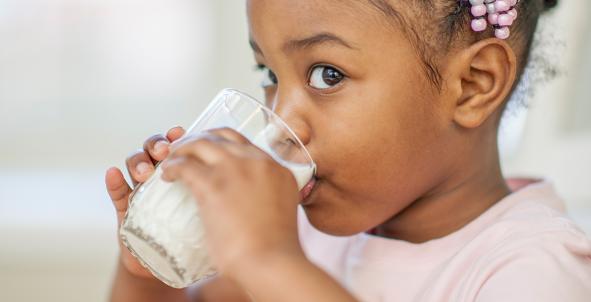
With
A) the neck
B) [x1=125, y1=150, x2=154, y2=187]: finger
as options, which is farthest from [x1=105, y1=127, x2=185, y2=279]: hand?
the neck

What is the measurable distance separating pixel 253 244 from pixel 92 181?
50.1 inches

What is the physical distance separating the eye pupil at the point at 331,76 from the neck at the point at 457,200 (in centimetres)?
22

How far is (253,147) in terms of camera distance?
2.50ft

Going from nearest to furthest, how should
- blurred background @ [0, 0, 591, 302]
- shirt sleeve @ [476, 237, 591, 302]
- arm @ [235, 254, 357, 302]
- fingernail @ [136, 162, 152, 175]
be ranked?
arm @ [235, 254, 357, 302], shirt sleeve @ [476, 237, 591, 302], fingernail @ [136, 162, 152, 175], blurred background @ [0, 0, 591, 302]

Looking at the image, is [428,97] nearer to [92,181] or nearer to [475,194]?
[475,194]

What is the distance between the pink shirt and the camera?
0.83 m

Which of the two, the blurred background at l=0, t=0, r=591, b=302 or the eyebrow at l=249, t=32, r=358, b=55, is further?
the blurred background at l=0, t=0, r=591, b=302

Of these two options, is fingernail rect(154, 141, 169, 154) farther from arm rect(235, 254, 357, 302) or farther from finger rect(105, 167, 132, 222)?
arm rect(235, 254, 357, 302)

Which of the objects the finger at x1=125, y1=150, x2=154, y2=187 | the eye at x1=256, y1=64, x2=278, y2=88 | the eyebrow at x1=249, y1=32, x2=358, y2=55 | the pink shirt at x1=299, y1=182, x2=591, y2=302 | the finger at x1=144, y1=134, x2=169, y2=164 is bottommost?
the pink shirt at x1=299, y1=182, x2=591, y2=302

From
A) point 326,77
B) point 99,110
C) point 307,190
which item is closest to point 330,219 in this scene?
point 307,190

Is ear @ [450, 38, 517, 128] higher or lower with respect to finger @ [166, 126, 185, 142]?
higher

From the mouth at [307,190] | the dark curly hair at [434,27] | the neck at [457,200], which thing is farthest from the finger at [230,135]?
the neck at [457,200]

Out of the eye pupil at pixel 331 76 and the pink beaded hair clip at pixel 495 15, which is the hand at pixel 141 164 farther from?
the pink beaded hair clip at pixel 495 15

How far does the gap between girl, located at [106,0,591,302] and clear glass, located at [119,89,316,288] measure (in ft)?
0.14
